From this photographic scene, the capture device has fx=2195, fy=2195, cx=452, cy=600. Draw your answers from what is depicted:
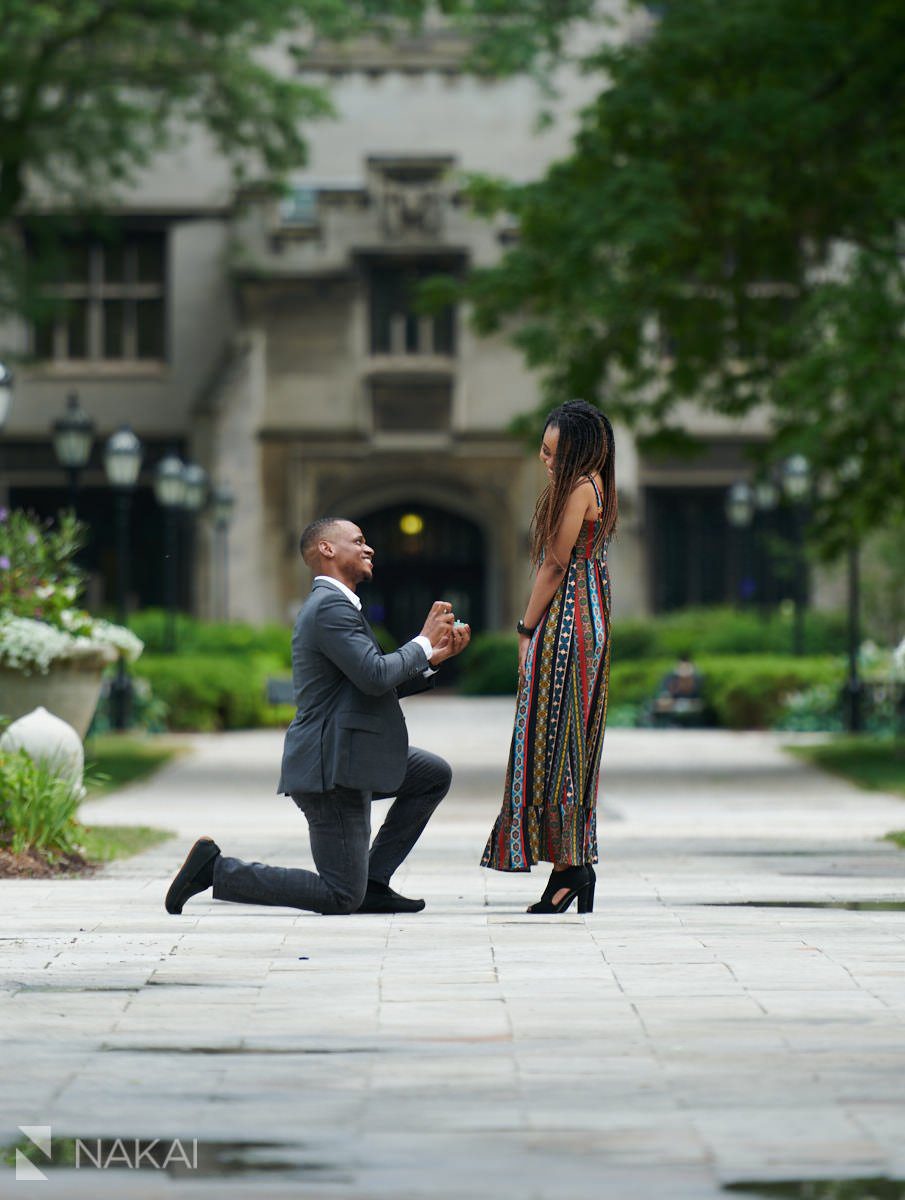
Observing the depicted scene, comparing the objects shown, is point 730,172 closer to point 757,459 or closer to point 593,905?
point 757,459

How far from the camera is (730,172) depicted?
66.7 feet

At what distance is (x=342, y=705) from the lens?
26.4 feet

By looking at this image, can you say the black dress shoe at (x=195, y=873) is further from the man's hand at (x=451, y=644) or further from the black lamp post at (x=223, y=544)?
the black lamp post at (x=223, y=544)

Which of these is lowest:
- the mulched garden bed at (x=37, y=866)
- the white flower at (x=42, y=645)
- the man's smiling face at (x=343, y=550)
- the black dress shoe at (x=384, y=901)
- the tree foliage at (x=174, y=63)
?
the mulched garden bed at (x=37, y=866)

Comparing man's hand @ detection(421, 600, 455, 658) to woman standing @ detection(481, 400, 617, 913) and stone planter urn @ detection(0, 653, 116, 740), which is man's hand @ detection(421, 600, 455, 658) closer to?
woman standing @ detection(481, 400, 617, 913)

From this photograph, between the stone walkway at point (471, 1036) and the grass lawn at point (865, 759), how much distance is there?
8127 millimetres

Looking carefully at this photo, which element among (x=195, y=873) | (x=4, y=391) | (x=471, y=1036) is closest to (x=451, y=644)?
(x=195, y=873)

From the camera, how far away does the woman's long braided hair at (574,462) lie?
820 cm

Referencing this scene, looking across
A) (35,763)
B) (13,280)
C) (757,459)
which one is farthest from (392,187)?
(35,763)

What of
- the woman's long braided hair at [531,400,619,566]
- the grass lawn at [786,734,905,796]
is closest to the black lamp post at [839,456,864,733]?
the grass lawn at [786,734,905,796]

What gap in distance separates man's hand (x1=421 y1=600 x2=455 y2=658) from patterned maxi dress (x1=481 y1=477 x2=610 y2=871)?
0.38 meters

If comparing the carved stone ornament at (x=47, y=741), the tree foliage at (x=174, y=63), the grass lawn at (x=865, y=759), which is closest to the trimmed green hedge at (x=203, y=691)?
the grass lawn at (x=865, y=759)

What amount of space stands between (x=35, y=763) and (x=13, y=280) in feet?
87.0

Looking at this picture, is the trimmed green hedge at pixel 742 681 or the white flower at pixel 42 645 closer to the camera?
the white flower at pixel 42 645
